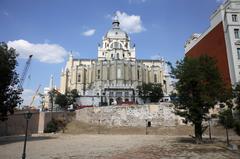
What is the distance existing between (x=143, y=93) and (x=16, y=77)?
186 ft

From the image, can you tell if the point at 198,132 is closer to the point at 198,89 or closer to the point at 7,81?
the point at 198,89

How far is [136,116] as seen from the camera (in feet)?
201

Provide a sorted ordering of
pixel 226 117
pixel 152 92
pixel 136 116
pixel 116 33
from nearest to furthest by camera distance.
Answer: pixel 226 117 < pixel 136 116 < pixel 152 92 < pixel 116 33

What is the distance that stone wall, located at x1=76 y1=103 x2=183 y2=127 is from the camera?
197 feet

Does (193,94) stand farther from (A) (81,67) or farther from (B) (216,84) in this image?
(A) (81,67)

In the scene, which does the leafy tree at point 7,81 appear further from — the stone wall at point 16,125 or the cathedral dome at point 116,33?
the cathedral dome at point 116,33

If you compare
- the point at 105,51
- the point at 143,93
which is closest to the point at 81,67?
the point at 105,51

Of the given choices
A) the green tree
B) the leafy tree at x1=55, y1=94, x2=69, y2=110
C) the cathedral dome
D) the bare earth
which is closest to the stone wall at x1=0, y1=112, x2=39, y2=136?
the leafy tree at x1=55, y1=94, x2=69, y2=110

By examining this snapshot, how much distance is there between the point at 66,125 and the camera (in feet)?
209

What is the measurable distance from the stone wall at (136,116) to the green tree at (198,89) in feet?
89.4

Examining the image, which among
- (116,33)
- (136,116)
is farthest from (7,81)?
(116,33)

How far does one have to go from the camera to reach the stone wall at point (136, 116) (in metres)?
60.0

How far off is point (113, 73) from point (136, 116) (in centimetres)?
5645

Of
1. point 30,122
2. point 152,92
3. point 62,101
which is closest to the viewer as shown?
point 30,122
